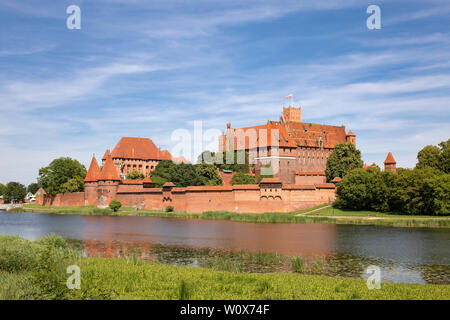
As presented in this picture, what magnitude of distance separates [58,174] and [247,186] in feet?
89.6

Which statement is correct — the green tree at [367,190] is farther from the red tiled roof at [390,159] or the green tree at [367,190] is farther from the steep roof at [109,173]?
the steep roof at [109,173]

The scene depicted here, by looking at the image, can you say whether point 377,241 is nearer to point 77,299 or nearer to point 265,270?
point 265,270

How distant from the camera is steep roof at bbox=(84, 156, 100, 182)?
5184 centimetres

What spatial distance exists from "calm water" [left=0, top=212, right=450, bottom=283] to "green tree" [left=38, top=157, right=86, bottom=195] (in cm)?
2974

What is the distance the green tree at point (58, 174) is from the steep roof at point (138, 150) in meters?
7.46

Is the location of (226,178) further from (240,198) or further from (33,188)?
(33,188)

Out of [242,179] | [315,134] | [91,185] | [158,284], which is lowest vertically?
[158,284]

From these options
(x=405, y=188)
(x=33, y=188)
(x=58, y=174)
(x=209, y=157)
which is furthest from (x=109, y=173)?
Result: (x=33, y=188)

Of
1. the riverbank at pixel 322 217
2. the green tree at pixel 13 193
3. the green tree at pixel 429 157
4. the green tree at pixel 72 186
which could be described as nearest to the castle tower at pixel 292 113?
the green tree at pixel 429 157

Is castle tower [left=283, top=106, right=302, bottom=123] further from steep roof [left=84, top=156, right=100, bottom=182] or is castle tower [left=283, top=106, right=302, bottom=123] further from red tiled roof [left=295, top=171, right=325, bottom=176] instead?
steep roof [left=84, top=156, right=100, bottom=182]

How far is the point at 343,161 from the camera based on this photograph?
4891 cm

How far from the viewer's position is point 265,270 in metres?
14.9
